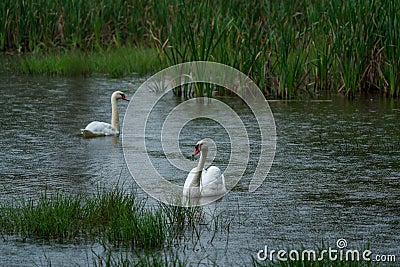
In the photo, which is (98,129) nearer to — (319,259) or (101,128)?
(101,128)

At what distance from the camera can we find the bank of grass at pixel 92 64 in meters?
15.4

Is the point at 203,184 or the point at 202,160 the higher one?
the point at 202,160

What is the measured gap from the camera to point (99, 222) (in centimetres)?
634

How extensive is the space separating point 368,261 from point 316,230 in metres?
1.13

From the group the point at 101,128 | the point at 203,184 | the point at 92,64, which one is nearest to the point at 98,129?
the point at 101,128

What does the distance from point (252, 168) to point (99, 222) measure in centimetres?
254

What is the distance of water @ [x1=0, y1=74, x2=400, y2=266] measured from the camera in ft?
19.7

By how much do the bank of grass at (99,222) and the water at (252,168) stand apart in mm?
140

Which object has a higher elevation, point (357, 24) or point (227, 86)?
point (357, 24)

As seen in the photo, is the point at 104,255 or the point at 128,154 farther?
the point at 128,154

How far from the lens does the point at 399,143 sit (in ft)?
31.4

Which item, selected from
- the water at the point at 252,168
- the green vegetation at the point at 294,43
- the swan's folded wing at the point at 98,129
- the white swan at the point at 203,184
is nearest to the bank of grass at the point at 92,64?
the green vegetation at the point at 294,43

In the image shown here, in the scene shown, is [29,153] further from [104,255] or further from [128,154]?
[104,255]

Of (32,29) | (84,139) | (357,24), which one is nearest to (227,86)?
(357,24)
